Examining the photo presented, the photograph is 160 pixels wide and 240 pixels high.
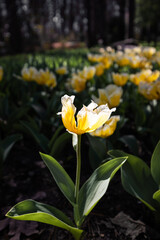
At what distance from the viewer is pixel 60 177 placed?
1.22 m

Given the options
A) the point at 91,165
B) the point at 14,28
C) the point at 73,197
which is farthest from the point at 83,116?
the point at 14,28

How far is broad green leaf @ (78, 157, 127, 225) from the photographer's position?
1.09 metres

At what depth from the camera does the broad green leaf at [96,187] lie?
1094 millimetres

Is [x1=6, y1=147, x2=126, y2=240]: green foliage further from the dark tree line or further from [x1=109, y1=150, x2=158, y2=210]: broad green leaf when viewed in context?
the dark tree line

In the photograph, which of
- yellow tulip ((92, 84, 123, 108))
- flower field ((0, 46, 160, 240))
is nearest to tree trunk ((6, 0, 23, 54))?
flower field ((0, 46, 160, 240))

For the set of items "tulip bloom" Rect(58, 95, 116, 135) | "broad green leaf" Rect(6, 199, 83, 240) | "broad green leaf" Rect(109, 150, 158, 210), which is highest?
"tulip bloom" Rect(58, 95, 116, 135)

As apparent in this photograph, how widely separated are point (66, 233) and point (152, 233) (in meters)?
0.47

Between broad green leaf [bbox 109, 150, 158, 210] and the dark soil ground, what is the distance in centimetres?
19

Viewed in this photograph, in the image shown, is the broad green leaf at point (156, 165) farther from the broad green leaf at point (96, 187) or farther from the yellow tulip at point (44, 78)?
the yellow tulip at point (44, 78)

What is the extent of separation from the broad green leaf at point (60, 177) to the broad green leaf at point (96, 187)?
2.4 inches

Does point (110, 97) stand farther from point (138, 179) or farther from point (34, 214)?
point (34, 214)

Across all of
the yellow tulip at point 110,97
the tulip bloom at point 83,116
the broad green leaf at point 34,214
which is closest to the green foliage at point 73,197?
the broad green leaf at point 34,214

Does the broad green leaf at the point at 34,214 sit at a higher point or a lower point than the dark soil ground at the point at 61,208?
higher

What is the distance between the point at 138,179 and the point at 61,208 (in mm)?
541
